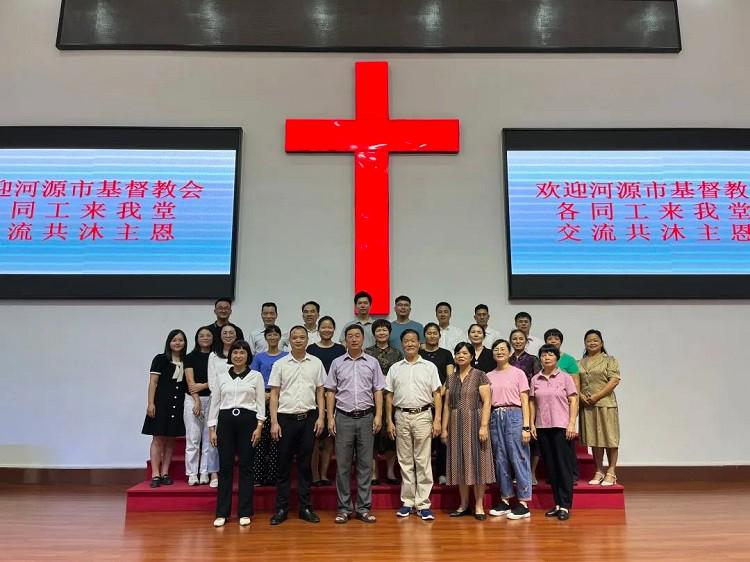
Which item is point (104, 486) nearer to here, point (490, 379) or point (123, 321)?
point (123, 321)

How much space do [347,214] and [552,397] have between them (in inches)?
98.5

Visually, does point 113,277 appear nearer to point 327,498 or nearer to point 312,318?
point 312,318

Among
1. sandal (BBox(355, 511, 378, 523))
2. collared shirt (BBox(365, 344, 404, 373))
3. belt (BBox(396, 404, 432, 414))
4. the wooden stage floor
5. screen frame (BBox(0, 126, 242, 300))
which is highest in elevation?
screen frame (BBox(0, 126, 242, 300))

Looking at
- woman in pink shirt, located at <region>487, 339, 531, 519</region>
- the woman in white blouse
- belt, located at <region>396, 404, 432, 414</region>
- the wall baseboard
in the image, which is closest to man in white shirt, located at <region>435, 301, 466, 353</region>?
woman in pink shirt, located at <region>487, 339, 531, 519</region>

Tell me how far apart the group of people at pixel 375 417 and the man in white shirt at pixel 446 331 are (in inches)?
19.7

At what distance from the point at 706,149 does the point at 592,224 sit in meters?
1.36

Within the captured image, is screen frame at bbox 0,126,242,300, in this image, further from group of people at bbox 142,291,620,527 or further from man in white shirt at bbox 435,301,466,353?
man in white shirt at bbox 435,301,466,353

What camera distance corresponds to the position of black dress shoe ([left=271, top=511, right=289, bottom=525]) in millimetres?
3377

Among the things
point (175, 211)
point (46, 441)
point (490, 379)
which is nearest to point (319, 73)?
point (175, 211)

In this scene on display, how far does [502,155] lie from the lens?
5.31 metres

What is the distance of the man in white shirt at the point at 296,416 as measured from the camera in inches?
137

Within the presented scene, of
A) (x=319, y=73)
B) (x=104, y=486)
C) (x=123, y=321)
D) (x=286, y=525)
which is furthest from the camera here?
(x=319, y=73)

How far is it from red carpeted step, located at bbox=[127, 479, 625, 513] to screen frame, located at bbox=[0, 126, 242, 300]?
1.80 m

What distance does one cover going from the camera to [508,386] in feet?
12.2
